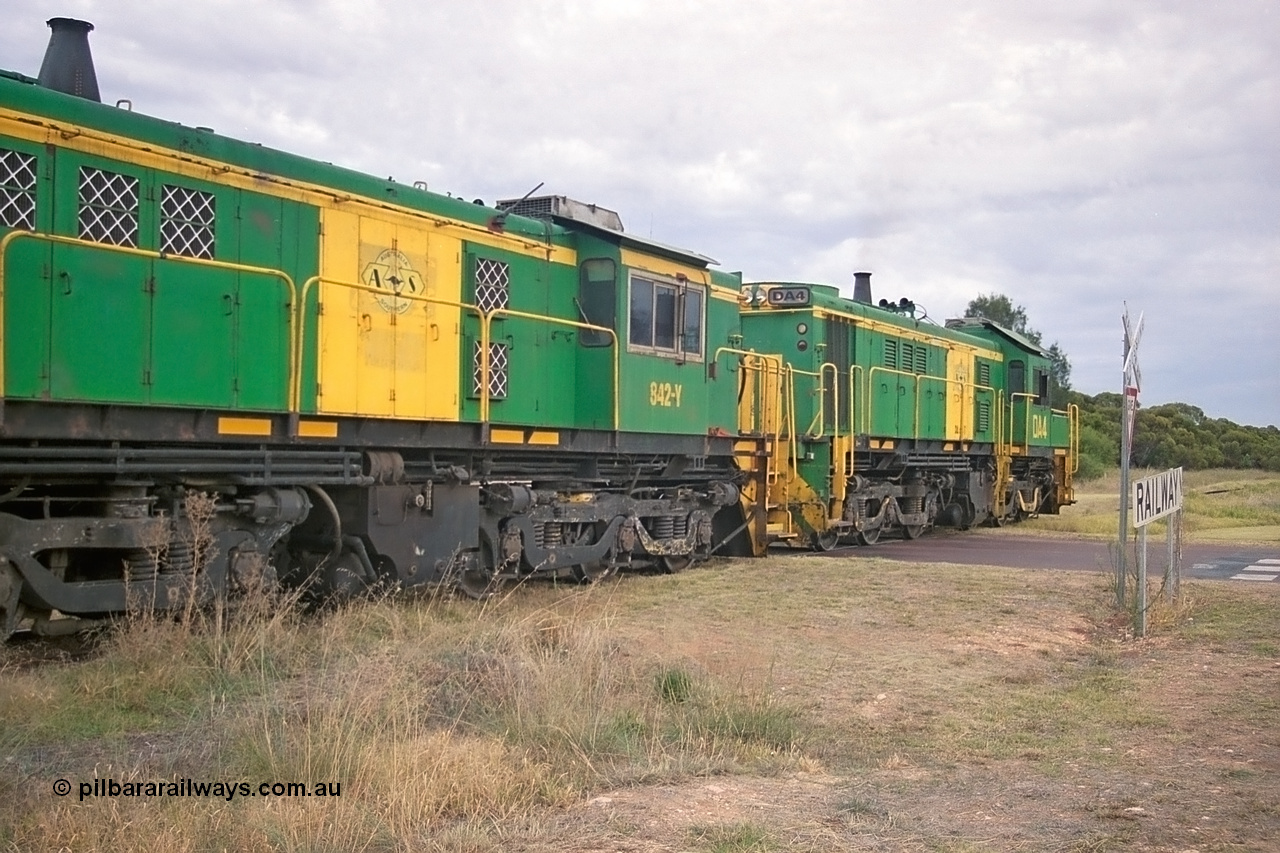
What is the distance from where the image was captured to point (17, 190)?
25.9 ft

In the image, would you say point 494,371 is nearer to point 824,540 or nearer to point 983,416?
point 824,540

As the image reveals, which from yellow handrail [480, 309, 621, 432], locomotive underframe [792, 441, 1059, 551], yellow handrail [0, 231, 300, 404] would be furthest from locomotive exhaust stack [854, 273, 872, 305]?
yellow handrail [0, 231, 300, 404]

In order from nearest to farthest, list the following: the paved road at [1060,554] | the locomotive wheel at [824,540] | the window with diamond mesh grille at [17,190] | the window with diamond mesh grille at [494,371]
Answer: the window with diamond mesh grille at [17,190], the window with diamond mesh grille at [494,371], the paved road at [1060,554], the locomotive wheel at [824,540]

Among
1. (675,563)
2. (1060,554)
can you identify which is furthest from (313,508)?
(1060,554)

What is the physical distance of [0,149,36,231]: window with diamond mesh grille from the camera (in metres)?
→ 7.82

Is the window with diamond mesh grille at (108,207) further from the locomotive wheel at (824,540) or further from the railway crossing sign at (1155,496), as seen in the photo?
the locomotive wheel at (824,540)

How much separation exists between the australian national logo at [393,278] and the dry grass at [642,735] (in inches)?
106

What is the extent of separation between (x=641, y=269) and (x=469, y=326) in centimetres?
265

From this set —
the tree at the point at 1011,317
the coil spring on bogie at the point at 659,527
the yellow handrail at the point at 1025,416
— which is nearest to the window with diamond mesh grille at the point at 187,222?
the coil spring on bogie at the point at 659,527

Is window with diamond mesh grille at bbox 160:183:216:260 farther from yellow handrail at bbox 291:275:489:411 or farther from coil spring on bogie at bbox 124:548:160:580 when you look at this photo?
coil spring on bogie at bbox 124:548:160:580

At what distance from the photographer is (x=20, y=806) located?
4.88 m

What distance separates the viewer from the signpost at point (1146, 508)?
1019 centimetres

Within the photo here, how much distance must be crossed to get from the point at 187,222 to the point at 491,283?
140 inches

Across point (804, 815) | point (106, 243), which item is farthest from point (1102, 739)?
point (106, 243)
